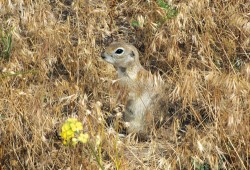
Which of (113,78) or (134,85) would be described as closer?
(134,85)

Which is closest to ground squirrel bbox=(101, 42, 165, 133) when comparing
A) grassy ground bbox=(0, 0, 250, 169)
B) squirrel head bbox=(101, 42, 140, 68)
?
squirrel head bbox=(101, 42, 140, 68)

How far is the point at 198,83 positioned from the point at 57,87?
1286mm

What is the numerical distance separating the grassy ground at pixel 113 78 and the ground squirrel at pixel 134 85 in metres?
0.15

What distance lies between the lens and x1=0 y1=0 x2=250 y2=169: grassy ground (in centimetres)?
430

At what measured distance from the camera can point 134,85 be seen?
17.8 feet

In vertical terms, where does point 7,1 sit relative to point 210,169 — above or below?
above

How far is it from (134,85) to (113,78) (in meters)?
0.29

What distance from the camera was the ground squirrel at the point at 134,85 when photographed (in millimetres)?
5285

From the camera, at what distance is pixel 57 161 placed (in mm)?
4324

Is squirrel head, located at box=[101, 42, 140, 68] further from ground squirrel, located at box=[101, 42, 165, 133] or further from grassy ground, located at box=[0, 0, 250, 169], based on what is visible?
grassy ground, located at box=[0, 0, 250, 169]

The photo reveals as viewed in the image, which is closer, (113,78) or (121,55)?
(121,55)

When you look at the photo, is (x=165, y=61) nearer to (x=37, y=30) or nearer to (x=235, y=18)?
(x=235, y=18)

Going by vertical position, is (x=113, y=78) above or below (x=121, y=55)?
below

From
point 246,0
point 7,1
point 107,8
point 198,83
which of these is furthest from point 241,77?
point 7,1
